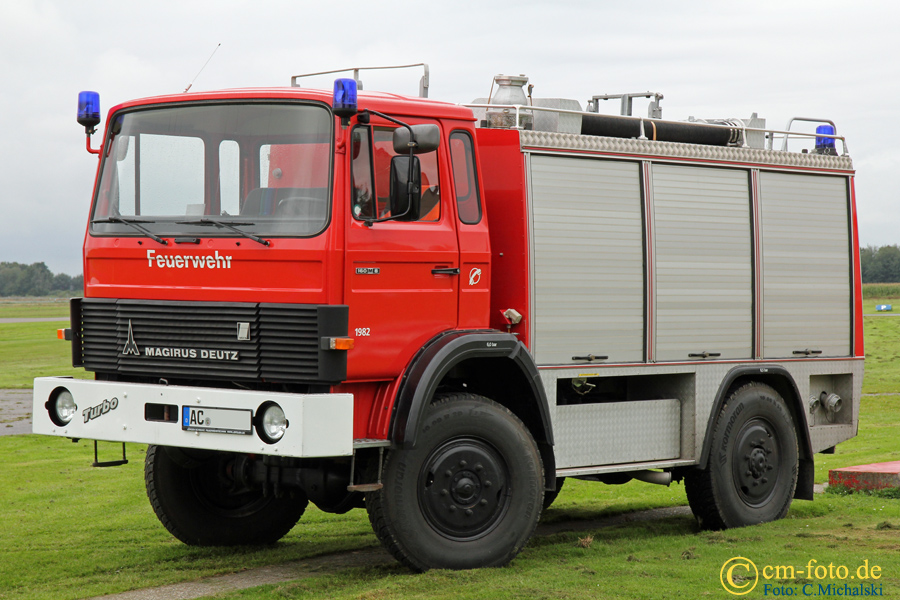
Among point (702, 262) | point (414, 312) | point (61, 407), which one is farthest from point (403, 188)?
point (702, 262)

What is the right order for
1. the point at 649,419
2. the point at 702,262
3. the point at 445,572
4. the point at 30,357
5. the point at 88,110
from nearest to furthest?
1. the point at 445,572
2. the point at 88,110
3. the point at 649,419
4. the point at 702,262
5. the point at 30,357

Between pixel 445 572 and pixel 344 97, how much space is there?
3066 mm

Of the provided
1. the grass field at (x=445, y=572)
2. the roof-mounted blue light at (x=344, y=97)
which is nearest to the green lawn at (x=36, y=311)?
the grass field at (x=445, y=572)

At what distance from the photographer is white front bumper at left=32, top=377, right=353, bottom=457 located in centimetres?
656

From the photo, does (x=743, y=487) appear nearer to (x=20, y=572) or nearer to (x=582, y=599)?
(x=582, y=599)

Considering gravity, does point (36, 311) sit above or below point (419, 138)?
below

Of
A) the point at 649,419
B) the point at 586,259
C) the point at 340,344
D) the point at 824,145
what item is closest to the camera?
the point at 340,344

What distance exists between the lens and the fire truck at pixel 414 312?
6898 millimetres

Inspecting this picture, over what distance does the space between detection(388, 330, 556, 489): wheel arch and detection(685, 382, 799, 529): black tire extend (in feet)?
6.48

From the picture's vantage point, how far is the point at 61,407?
7523mm

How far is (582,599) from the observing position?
6.53 metres

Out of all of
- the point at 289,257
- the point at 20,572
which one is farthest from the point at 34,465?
the point at 289,257

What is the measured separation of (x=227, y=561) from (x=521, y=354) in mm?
2638

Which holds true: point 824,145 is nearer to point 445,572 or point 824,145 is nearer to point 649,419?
point 649,419
